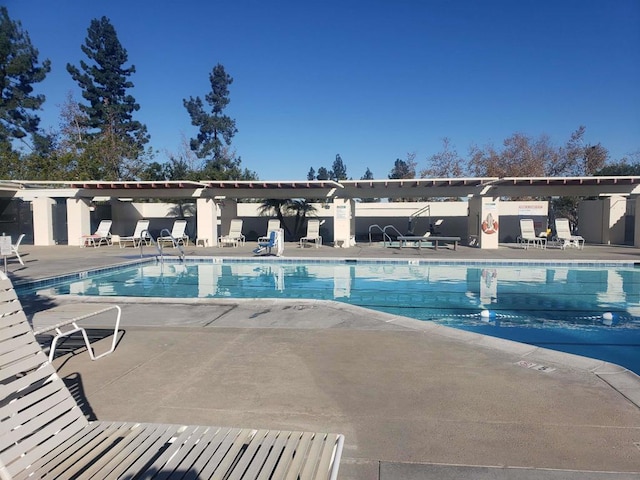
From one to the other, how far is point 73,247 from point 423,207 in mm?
18374

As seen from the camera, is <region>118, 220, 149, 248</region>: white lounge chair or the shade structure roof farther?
<region>118, 220, 149, 248</region>: white lounge chair

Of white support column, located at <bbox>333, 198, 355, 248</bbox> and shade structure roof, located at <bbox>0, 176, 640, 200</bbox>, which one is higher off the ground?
shade structure roof, located at <bbox>0, 176, 640, 200</bbox>

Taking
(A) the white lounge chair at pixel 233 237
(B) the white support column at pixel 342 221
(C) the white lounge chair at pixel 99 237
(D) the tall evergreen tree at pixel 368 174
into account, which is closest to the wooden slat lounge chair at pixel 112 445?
(B) the white support column at pixel 342 221

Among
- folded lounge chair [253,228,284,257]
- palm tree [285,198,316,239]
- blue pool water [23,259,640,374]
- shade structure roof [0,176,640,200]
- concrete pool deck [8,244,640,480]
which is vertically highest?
shade structure roof [0,176,640,200]

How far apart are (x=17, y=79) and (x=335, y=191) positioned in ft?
91.6

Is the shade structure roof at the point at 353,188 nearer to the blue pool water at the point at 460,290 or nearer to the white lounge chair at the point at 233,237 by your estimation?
the white lounge chair at the point at 233,237

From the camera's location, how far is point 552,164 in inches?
1454

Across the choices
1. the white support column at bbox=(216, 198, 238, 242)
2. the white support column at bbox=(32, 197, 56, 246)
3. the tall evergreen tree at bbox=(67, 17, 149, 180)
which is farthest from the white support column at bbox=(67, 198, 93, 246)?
the tall evergreen tree at bbox=(67, 17, 149, 180)

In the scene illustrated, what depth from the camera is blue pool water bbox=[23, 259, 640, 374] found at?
6829 millimetres

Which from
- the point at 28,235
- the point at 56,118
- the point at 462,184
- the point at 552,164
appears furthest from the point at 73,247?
the point at 552,164

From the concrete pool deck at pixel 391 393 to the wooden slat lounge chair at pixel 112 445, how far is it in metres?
0.58

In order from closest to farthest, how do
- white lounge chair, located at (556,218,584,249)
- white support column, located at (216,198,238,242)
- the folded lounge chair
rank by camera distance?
the folded lounge chair < white lounge chair, located at (556,218,584,249) < white support column, located at (216,198,238,242)

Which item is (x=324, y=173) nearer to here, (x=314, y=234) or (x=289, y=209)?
(x=289, y=209)

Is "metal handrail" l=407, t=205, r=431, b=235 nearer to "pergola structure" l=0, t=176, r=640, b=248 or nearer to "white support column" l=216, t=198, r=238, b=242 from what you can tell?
"pergola structure" l=0, t=176, r=640, b=248
